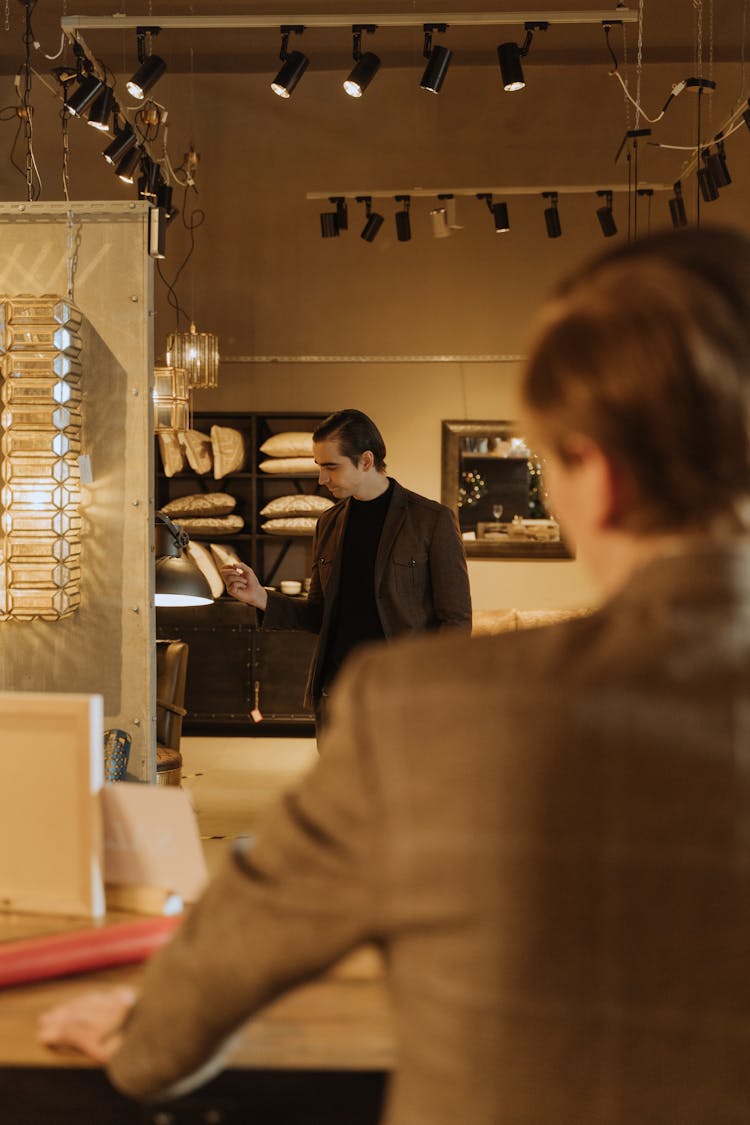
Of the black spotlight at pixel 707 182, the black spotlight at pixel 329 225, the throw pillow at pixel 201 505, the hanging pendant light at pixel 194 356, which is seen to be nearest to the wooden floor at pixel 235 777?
the throw pillow at pixel 201 505

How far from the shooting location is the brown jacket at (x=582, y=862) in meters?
0.70

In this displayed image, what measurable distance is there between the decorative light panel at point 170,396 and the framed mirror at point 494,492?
9.16ft

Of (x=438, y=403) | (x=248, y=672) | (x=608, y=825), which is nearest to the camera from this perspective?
(x=608, y=825)

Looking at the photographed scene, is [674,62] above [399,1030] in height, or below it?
above

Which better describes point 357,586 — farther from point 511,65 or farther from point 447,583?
point 511,65

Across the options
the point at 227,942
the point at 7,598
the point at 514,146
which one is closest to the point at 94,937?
the point at 227,942

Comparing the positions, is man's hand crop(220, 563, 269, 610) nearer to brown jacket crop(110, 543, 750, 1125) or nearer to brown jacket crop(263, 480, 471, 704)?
brown jacket crop(263, 480, 471, 704)

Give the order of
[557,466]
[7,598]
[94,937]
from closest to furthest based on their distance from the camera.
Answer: [557,466], [94,937], [7,598]

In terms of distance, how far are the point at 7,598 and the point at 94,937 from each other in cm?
215

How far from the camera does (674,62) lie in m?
8.16

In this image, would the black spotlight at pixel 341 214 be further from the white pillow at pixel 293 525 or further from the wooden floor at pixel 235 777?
the wooden floor at pixel 235 777

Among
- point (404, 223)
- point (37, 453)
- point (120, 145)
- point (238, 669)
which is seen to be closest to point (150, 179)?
point (120, 145)

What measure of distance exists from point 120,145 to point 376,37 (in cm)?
298

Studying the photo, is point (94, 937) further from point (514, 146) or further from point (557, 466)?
point (514, 146)
